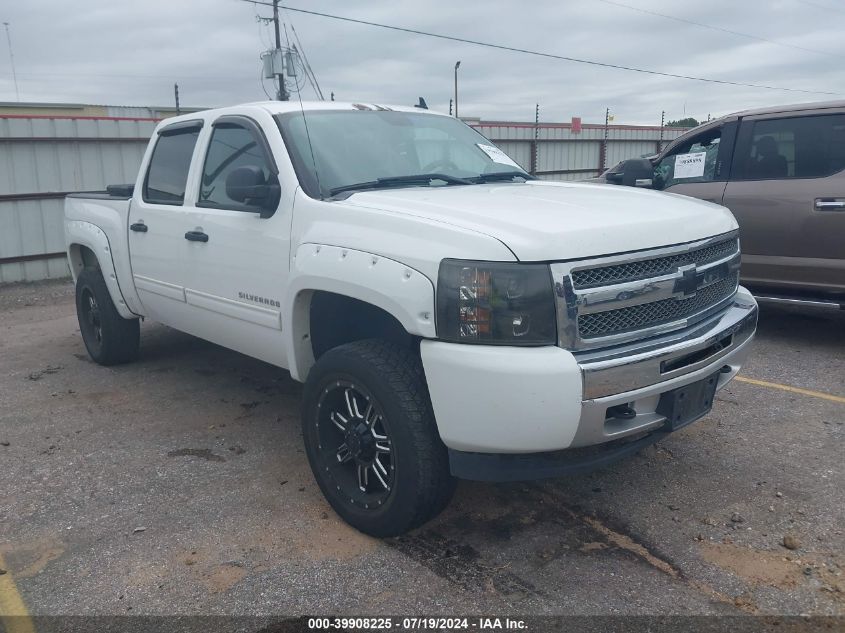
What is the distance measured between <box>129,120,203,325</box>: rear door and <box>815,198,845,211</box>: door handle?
4633 millimetres

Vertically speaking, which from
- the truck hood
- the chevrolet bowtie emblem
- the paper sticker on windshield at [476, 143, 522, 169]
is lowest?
the chevrolet bowtie emblem

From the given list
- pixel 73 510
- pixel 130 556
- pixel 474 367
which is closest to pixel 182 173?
pixel 73 510

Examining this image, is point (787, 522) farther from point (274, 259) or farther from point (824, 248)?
point (824, 248)

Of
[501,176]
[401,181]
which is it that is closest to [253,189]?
[401,181]

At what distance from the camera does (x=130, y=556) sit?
3.27 metres

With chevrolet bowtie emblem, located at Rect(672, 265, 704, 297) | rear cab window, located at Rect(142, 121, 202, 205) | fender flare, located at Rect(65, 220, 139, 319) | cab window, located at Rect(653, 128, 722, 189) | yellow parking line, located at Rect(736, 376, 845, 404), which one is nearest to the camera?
chevrolet bowtie emblem, located at Rect(672, 265, 704, 297)

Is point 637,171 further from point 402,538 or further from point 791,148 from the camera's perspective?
point 402,538

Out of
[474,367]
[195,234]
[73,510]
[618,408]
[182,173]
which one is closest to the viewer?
[474,367]

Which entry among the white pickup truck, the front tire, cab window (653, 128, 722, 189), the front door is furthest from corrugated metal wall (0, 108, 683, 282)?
the front tire

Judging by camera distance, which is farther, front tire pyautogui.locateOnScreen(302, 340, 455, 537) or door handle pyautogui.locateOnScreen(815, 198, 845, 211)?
door handle pyautogui.locateOnScreen(815, 198, 845, 211)

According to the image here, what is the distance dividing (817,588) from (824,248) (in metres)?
3.80

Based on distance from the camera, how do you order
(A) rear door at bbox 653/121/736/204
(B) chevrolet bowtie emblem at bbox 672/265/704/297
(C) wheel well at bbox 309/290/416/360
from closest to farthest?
(B) chevrolet bowtie emblem at bbox 672/265/704/297, (C) wheel well at bbox 309/290/416/360, (A) rear door at bbox 653/121/736/204

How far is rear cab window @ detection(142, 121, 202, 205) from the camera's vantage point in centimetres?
494

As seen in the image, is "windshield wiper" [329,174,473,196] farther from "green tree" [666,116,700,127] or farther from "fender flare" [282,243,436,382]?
"green tree" [666,116,700,127]
